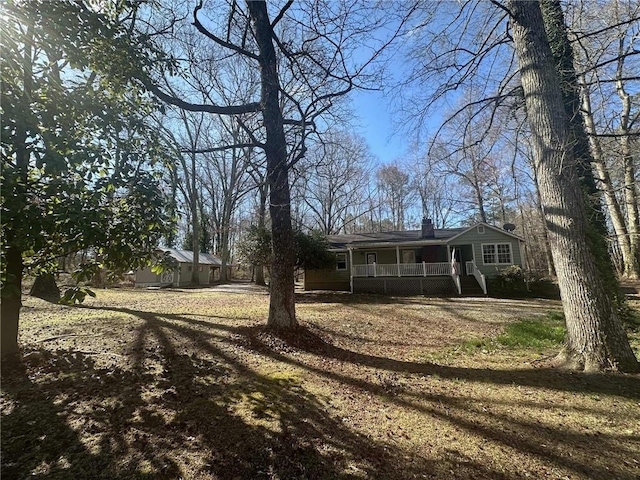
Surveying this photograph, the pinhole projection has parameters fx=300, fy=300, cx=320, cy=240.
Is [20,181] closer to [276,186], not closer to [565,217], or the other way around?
[276,186]

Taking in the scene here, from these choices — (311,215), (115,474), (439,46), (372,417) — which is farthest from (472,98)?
(311,215)

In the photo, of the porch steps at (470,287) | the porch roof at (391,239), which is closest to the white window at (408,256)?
the porch roof at (391,239)

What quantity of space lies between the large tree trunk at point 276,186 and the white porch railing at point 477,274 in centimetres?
1282

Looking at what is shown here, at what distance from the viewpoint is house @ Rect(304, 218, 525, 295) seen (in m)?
16.6

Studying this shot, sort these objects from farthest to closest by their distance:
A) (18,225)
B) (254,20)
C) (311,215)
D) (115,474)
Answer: (311,215) → (254,20) → (18,225) → (115,474)

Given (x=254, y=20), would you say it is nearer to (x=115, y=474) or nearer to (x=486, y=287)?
(x=115, y=474)

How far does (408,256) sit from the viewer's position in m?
19.3

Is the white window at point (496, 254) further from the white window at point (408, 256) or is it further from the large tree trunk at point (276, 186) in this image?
the large tree trunk at point (276, 186)

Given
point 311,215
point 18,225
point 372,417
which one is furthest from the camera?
point 311,215

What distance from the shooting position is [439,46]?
19.5ft

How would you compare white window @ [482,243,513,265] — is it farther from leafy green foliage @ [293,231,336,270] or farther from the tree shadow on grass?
the tree shadow on grass

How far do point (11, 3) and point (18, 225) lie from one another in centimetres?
197

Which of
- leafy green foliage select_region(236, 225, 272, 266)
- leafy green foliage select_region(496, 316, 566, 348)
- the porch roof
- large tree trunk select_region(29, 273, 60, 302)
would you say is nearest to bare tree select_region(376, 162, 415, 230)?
the porch roof

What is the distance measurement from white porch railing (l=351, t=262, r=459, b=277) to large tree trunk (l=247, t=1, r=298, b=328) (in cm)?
1163
